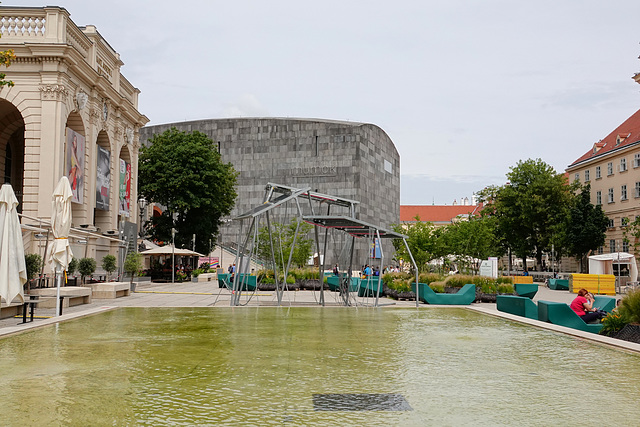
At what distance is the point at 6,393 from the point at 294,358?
13.8 ft

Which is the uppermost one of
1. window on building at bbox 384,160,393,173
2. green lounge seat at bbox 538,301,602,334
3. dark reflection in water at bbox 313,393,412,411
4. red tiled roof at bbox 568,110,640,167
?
window on building at bbox 384,160,393,173

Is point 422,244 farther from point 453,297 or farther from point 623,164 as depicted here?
point 623,164

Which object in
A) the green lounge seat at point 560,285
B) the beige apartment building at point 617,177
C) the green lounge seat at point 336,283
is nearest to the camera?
the green lounge seat at point 336,283

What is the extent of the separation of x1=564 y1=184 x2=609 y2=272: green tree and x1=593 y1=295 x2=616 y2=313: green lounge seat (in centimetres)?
4575

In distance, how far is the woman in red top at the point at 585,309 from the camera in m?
15.1

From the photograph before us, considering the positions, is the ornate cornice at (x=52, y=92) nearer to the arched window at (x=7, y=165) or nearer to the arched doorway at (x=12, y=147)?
the arched doorway at (x=12, y=147)

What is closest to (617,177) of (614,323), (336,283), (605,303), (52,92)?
(336,283)

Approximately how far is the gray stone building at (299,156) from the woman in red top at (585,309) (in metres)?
82.1

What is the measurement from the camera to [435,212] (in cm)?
17238

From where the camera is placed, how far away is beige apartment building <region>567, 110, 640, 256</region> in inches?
2239

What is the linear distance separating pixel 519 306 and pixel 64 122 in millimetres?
26733

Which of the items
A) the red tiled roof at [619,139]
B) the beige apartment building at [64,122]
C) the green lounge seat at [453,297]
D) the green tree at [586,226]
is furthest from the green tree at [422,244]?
the red tiled roof at [619,139]

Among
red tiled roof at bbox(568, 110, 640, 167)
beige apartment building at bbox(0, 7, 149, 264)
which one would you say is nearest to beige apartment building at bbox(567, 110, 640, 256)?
red tiled roof at bbox(568, 110, 640, 167)

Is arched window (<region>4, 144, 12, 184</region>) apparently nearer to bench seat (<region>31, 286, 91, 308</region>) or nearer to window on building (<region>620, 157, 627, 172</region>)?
bench seat (<region>31, 286, 91, 308</region>)
